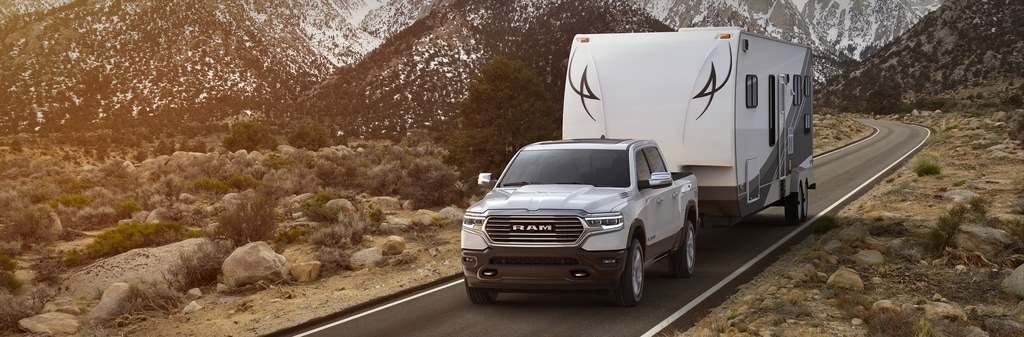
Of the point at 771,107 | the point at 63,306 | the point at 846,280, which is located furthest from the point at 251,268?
the point at 771,107

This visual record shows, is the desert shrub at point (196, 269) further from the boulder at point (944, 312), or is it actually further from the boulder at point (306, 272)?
the boulder at point (944, 312)

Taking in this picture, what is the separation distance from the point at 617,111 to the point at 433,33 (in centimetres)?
7915

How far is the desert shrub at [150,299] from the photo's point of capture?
12.8 m

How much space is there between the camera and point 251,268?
48.8 feet

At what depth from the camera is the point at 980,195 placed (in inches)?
875

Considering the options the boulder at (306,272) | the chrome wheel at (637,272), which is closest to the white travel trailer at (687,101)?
the chrome wheel at (637,272)

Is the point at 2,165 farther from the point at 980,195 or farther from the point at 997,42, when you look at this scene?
the point at 997,42

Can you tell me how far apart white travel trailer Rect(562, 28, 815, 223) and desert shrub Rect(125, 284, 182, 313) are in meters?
6.37

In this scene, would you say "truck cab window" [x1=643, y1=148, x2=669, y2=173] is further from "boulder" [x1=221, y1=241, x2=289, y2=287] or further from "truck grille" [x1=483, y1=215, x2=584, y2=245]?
"boulder" [x1=221, y1=241, x2=289, y2=287]

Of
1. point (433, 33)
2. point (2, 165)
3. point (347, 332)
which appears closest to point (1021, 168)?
point (347, 332)

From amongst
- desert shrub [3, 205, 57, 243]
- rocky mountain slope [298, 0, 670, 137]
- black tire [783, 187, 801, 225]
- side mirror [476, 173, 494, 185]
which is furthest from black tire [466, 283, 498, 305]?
rocky mountain slope [298, 0, 670, 137]

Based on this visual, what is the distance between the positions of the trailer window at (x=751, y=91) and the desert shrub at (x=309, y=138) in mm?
45209

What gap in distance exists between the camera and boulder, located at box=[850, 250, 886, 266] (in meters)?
13.7

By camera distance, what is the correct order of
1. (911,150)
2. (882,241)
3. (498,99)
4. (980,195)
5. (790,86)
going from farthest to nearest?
1. (911,150)
2. (498,99)
3. (980,195)
4. (790,86)
5. (882,241)
